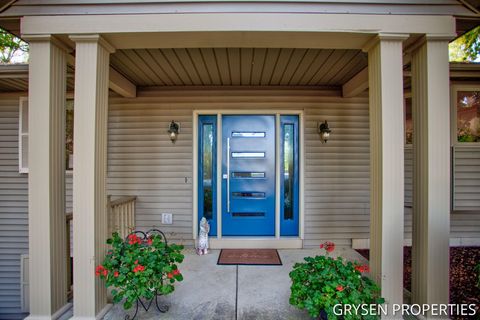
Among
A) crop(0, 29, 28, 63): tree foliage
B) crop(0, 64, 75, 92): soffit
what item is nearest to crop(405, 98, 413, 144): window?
crop(0, 64, 75, 92): soffit

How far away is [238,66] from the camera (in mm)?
2939

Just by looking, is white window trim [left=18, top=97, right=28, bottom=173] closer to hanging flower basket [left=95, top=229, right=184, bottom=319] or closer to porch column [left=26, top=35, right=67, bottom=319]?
porch column [left=26, top=35, right=67, bottom=319]

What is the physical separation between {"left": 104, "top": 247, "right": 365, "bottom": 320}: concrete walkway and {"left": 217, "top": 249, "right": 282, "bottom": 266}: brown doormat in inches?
3.7

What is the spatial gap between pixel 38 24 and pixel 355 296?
3.08m

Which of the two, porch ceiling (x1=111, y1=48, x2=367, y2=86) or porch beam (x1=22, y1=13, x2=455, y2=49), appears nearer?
porch beam (x1=22, y1=13, x2=455, y2=49)

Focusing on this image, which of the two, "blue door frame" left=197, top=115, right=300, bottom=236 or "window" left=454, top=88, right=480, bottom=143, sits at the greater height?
"window" left=454, top=88, right=480, bottom=143

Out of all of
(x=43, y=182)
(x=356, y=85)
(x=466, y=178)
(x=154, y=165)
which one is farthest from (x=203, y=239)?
(x=466, y=178)

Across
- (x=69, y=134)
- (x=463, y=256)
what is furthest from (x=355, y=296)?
(x=69, y=134)

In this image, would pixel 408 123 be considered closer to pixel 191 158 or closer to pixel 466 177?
pixel 466 177

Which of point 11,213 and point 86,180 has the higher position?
point 86,180

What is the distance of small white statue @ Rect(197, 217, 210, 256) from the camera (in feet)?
11.0

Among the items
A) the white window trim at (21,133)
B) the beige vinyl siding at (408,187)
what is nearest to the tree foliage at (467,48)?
the beige vinyl siding at (408,187)

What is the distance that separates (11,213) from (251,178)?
3720 mm

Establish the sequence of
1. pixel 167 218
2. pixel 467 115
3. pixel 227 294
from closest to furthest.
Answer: pixel 227 294, pixel 467 115, pixel 167 218
